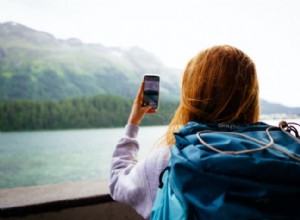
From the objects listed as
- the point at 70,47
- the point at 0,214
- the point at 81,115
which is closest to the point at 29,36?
the point at 70,47

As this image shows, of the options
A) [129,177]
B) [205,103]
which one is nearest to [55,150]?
[129,177]

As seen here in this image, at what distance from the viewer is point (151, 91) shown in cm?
128

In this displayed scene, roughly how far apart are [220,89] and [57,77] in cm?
2850

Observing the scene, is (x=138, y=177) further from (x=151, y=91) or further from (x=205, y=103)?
(x=151, y=91)

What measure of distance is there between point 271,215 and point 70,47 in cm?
3319

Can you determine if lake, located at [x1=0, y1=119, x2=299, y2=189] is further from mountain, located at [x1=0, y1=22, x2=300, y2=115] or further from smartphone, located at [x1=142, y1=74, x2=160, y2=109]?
smartphone, located at [x1=142, y1=74, x2=160, y2=109]

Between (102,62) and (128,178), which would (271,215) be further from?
(102,62)

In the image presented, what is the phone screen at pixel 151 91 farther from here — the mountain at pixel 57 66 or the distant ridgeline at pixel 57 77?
the mountain at pixel 57 66

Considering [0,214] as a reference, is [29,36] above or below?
below

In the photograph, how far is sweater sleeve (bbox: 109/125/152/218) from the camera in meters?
→ 0.96

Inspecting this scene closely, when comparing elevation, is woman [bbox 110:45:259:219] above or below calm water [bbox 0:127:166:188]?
above

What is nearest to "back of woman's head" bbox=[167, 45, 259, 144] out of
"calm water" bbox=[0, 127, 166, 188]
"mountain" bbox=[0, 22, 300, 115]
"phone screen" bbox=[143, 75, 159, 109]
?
"phone screen" bbox=[143, 75, 159, 109]

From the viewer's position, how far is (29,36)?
29797 mm

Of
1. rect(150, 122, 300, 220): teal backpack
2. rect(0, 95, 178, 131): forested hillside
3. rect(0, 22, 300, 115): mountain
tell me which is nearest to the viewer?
rect(150, 122, 300, 220): teal backpack
